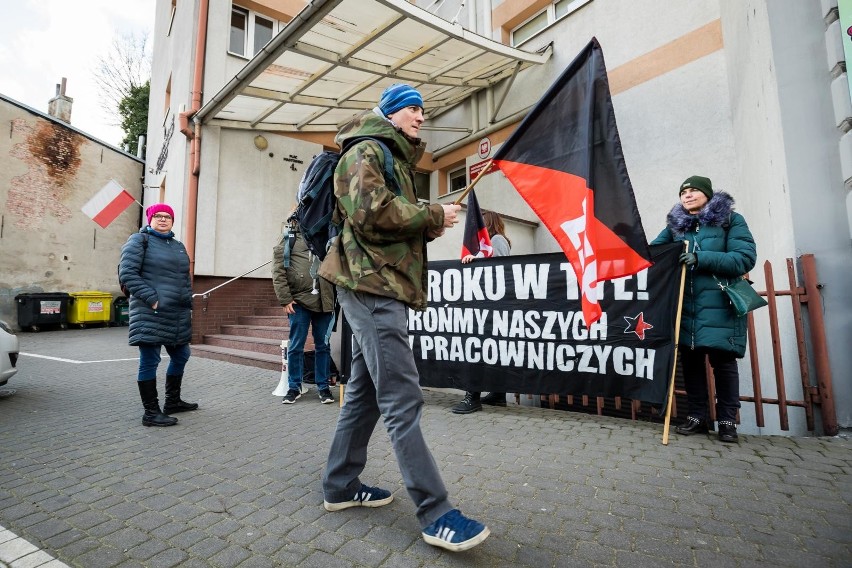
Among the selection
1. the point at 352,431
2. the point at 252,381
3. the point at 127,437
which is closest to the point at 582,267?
the point at 352,431

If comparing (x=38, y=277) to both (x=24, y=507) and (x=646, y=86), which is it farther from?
(x=646, y=86)

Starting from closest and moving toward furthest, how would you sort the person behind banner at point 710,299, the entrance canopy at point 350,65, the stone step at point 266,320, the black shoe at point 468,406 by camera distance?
1. the person behind banner at point 710,299
2. the black shoe at point 468,406
3. the entrance canopy at point 350,65
4. the stone step at point 266,320

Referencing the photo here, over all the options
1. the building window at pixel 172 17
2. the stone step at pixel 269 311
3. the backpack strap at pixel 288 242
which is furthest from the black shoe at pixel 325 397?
the building window at pixel 172 17

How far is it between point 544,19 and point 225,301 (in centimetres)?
921

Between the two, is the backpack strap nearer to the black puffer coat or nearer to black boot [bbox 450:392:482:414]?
the black puffer coat

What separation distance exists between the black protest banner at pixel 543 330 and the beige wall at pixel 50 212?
1491cm

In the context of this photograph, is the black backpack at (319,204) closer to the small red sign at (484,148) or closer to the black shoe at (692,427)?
the black shoe at (692,427)

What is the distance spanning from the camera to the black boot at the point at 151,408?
12.9 ft

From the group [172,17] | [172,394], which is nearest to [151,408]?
[172,394]

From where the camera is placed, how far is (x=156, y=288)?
159 inches

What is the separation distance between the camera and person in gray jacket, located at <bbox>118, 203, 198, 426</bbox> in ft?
12.8

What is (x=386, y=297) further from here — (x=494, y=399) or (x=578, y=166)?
(x=494, y=399)

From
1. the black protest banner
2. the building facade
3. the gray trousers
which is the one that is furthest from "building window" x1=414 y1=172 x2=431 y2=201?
the gray trousers

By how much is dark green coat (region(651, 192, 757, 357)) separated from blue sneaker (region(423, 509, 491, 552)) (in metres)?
Answer: 2.55
